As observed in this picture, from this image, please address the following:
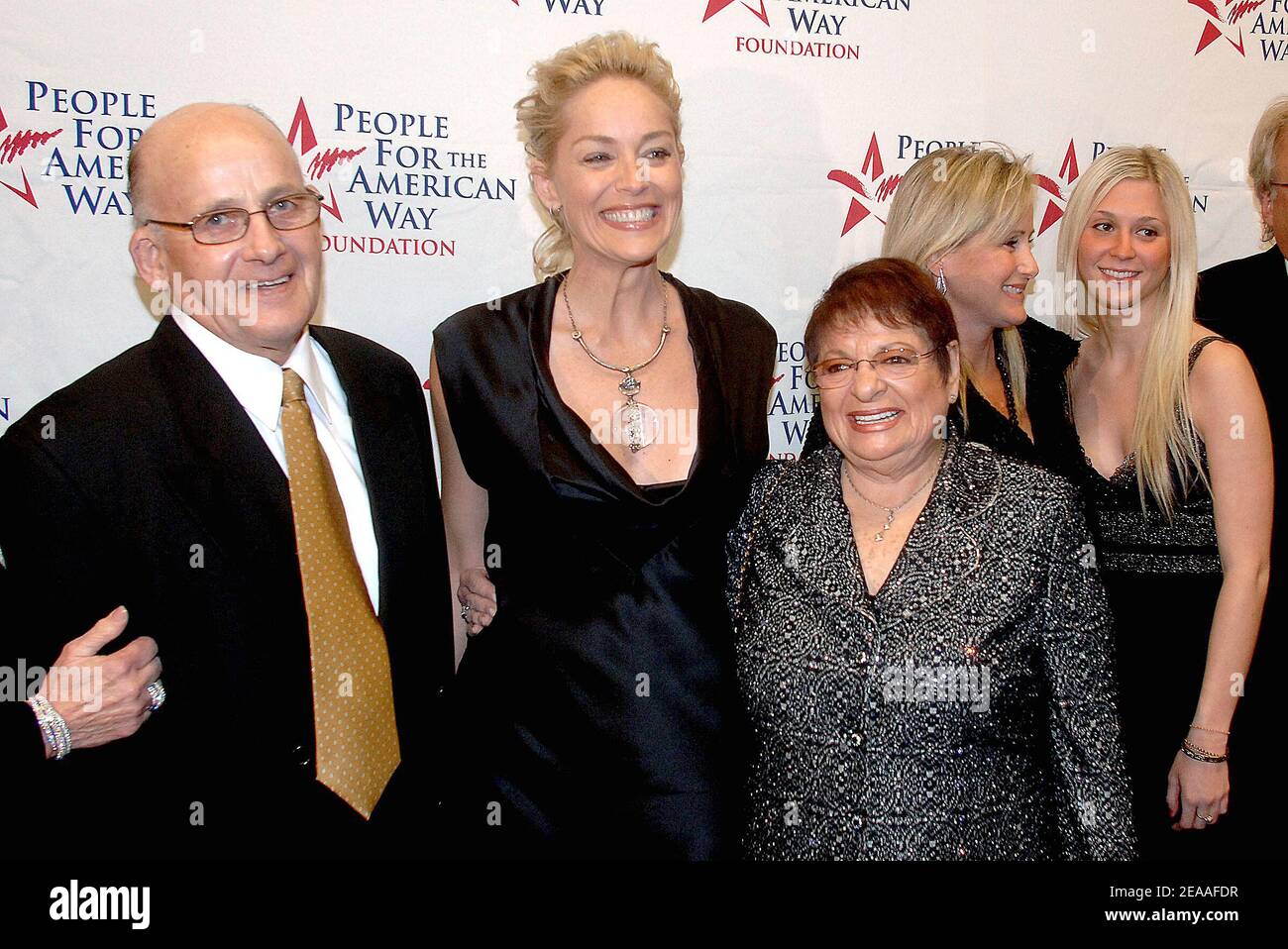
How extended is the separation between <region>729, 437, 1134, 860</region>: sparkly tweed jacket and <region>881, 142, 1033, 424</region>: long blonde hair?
0.74 m

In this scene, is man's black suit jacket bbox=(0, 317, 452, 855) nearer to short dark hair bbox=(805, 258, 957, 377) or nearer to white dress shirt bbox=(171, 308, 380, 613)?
white dress shirt bbox=(171, 308, 380, 613)

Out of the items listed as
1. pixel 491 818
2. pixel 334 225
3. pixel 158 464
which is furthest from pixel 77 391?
pixel 334 225

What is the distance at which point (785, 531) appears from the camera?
2.05 meters

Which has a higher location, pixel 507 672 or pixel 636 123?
pixel 636 123

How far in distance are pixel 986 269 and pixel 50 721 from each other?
2120mm

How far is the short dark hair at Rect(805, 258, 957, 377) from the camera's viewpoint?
6.59ft

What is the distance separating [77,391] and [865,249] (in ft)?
8.19

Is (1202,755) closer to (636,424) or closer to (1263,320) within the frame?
(1263,320)

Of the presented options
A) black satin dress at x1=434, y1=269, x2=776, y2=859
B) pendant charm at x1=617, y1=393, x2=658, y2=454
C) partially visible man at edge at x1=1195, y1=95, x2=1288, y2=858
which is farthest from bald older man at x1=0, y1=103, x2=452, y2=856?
partially visible man at edge at x1=1195, y1=95, x2=1288, y2=858

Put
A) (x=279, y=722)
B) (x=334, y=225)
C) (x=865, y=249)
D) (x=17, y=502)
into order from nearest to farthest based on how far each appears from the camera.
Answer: (x=17, y=502), (x=279, y=722), (x=334, y=225), (x=865, y=249)

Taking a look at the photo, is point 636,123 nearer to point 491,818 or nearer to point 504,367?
point 504,367

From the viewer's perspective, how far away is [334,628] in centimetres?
190

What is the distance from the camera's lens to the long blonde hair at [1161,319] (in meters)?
2.45

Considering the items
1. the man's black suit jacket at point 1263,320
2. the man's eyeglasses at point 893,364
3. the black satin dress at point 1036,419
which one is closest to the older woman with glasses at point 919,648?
the man's eyeglasses at point 893,364
